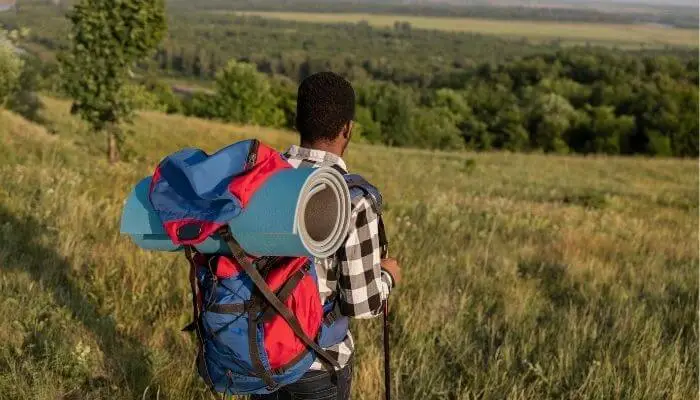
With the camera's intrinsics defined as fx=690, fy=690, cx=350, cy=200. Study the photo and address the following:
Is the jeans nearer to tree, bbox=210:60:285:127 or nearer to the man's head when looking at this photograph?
the man's head

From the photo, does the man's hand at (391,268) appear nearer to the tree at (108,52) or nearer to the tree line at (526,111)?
the tree at (108,52)

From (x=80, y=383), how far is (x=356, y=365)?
1.47 metres

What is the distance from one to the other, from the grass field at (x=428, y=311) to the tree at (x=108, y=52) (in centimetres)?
616

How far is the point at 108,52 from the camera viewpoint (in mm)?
14297

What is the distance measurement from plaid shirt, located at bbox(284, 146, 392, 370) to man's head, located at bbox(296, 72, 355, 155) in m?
0.05

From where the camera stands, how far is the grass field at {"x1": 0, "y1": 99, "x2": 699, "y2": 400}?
366cm

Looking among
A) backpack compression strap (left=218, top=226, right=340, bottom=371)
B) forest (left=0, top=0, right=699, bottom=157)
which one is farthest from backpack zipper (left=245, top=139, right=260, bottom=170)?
forest (left=0, top=0, right=699, bottom=157)

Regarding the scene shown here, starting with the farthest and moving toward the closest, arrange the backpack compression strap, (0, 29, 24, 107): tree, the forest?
1. the forest
2. (0, 29, 24, 107): tree
3. the backpack compression strap

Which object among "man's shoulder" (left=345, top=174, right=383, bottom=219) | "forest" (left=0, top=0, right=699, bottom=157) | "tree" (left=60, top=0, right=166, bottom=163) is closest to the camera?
"man's shoulder" (left=345, top=174, right=383, bottom=219)

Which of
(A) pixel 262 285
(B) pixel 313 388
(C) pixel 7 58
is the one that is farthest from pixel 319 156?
(C) pixel 7 58

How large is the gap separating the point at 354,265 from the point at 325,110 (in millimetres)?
528

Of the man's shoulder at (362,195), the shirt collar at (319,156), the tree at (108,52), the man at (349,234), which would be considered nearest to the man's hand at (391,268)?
the man at (349,234)

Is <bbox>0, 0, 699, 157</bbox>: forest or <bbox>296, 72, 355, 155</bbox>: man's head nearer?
<bbox>296, 72, 355, 155</bbox>: man's head

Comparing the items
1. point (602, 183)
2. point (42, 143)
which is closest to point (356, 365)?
point (42, 143)
